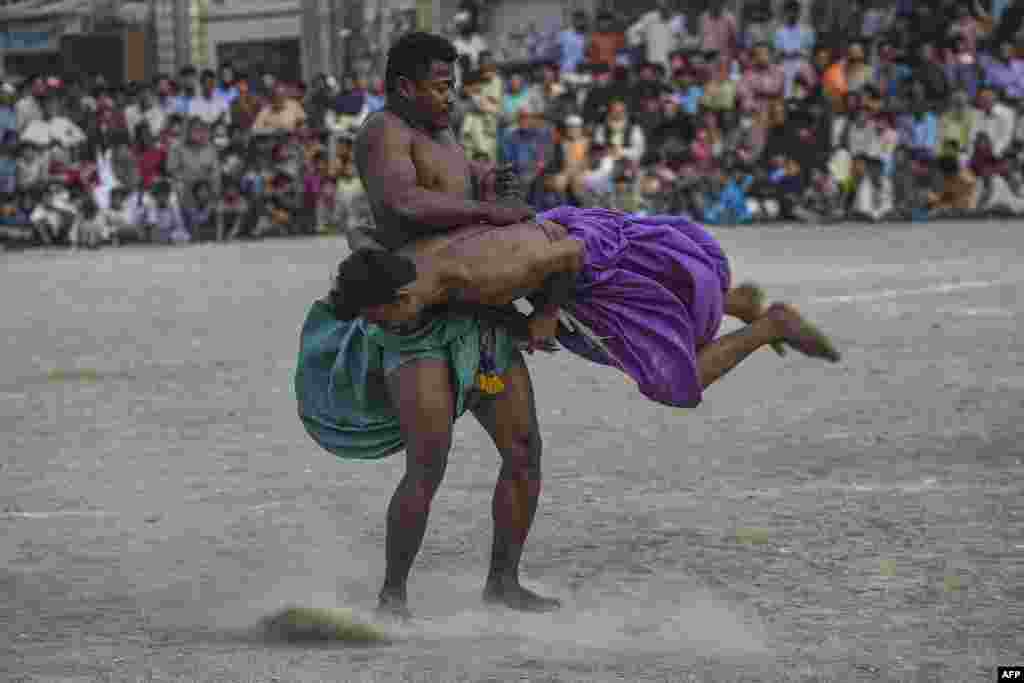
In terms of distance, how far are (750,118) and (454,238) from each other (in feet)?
63.0

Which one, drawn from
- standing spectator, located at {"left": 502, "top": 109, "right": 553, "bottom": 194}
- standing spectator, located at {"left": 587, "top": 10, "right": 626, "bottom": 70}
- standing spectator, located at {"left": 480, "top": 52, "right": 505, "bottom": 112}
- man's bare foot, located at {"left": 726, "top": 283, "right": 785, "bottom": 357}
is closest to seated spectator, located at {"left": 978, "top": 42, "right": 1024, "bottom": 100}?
standing spectator, located at {"left": 587, "top": 10, "right": 626, "bottom": 70}

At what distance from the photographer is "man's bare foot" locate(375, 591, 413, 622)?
197 inches

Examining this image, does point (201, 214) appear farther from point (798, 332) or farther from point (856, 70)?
point (798, 332)

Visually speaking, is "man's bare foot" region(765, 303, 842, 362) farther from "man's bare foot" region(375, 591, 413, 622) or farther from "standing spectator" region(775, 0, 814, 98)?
"standing spectator" region(775, 0, 814, 98)

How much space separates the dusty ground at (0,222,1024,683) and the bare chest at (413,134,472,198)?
3.85 feet

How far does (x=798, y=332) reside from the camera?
554cm

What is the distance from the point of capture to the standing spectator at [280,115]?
25375mm

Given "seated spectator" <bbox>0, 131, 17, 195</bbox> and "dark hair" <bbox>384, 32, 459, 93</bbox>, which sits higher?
"dark hair" <bbox>384, 32, 459, 93</bbox>

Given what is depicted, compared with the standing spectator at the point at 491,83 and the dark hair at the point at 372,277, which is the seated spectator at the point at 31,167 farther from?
the dark hair at the point at 372,277

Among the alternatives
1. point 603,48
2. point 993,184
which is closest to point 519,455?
point 993,184

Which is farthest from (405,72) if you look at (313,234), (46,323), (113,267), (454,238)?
(313,234)

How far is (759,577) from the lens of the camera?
18.0 ft

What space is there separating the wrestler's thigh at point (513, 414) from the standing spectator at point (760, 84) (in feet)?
62.0

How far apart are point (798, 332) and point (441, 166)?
48.8 inches
